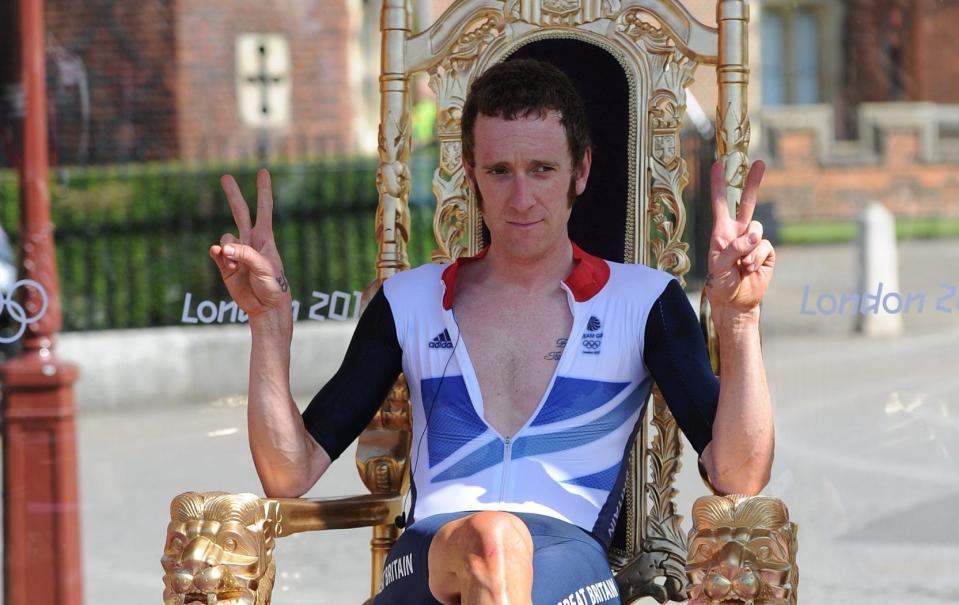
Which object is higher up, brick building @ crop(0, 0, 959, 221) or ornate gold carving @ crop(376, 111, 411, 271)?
brick building @ crop(0, 0, 959, 221)

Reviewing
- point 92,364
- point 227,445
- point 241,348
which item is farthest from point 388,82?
point 92,364

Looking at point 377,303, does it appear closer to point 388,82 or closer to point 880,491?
point 388,82

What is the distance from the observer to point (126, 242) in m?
7.38

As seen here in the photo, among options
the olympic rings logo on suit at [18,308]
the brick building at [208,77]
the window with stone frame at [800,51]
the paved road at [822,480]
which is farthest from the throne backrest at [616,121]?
the window with stone frame at [800,51]

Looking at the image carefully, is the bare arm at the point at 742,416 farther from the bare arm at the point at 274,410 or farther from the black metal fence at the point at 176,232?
the black metal fence at the point at 176,232

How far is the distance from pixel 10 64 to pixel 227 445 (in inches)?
160

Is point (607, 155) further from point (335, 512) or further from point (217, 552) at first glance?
point (217, 552)

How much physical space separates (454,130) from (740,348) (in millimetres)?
908

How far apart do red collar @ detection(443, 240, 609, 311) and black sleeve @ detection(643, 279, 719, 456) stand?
106mm

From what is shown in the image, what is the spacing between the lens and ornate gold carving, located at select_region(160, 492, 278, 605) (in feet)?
7.25

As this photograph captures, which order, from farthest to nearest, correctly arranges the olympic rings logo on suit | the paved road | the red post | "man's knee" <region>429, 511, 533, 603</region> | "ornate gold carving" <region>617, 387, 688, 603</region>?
1. the olympic rings logo on suit
2. the red post
3. the paved road
4. "ornate gold carving" <region>617, 387, 688, 603</region>
5. "man's knee" <region>429, 511, 533, 603</region>

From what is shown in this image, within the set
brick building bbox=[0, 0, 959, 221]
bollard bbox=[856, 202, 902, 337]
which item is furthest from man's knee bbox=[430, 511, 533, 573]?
brick building bbox=[0, 0, 959, 221]

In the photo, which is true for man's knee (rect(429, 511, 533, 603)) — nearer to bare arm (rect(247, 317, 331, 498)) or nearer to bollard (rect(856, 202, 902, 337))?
bare arm (rect(247, 317, 331, 498))

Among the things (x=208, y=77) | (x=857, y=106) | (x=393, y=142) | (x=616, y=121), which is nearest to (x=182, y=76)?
(x=208, y=77)
